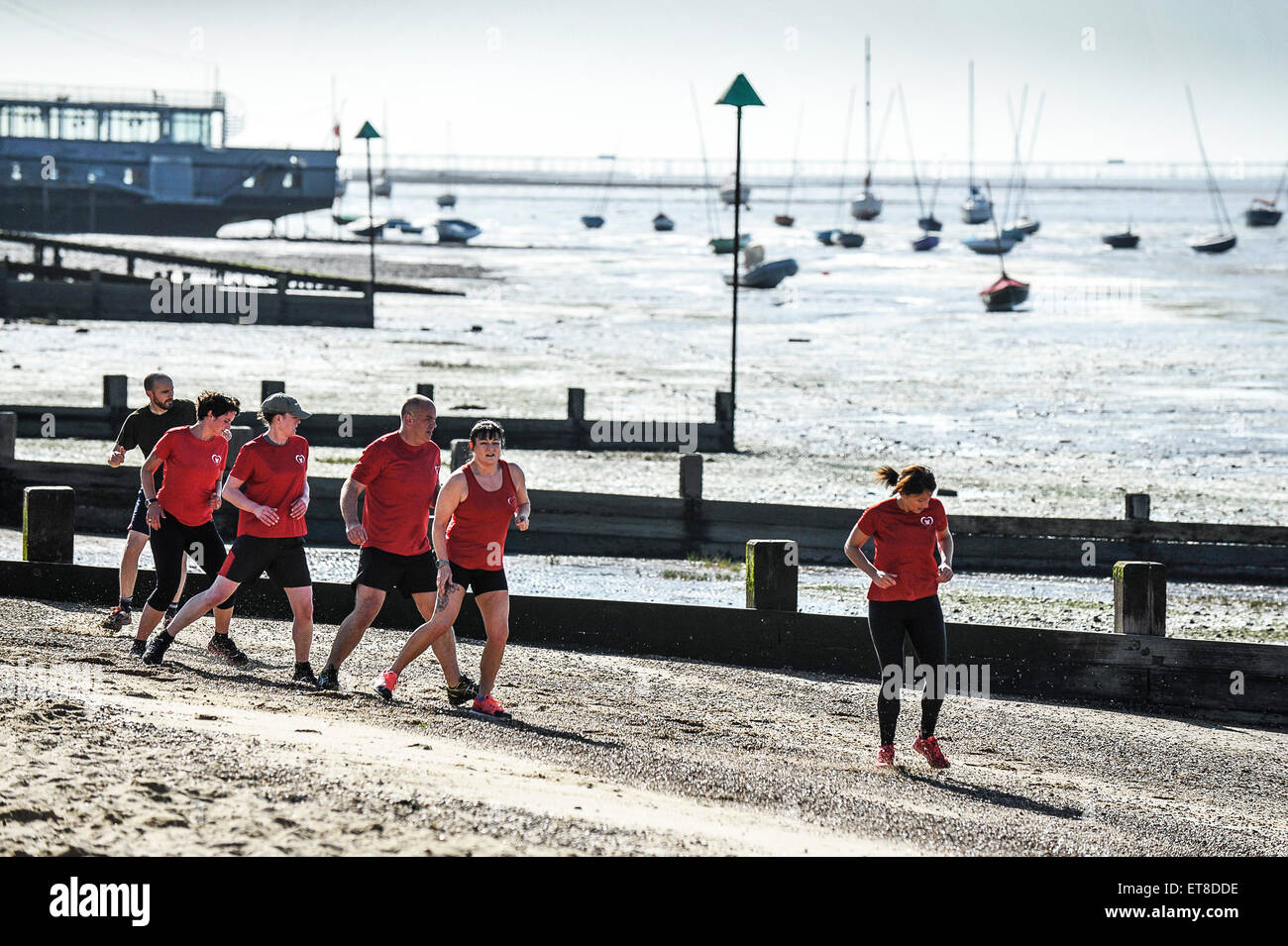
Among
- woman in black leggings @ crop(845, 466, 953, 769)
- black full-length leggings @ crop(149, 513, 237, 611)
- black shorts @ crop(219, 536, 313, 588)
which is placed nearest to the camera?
woman in black leggings @ crop(845, 466, 953, 769)

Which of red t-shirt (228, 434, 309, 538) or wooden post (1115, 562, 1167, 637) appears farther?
wooden post (1115, 562, 1167, 637)

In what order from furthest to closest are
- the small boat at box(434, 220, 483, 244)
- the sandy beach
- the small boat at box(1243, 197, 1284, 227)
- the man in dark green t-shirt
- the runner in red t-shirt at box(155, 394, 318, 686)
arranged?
the small boat at box(1243, 197, 1284, 227)
the small boat at box(434, 220, 483, 244)
the man in dark green t-shirt
the runner in red t-shirt at box(155, 394, 318, 686)
the sandy beach

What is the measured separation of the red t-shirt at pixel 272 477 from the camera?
862 cm

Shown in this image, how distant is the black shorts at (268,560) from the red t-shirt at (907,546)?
337 cm

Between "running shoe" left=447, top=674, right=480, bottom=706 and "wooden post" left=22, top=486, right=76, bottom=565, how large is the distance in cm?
408

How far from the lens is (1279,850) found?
6711 mm

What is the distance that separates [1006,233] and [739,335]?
267 ft

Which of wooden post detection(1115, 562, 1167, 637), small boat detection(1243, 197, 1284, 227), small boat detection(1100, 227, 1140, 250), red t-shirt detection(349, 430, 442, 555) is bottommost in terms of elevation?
wooden post detection(1115, 562, 1167, 637)

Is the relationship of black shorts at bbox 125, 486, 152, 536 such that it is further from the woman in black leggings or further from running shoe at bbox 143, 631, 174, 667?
the woman in black leggings

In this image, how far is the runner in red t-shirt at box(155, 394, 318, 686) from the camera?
860 cm

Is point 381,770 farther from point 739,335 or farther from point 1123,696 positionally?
point 739,335

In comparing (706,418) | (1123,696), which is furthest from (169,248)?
(1123,696)

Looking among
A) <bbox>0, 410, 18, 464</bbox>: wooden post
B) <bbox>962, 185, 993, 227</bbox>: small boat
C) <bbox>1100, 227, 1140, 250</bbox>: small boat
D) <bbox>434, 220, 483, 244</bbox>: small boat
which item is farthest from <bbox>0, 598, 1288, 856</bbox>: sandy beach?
<bbox>962, 185, 993, 227</bbox>: small boat

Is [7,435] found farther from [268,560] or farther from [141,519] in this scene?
[268,560]
